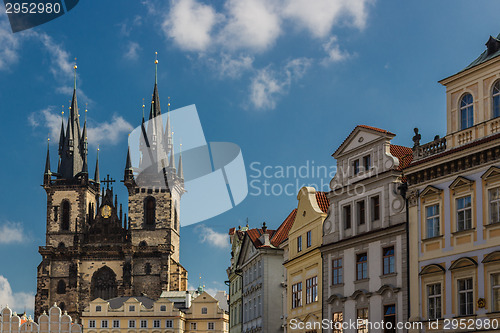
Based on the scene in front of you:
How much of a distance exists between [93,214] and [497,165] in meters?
102

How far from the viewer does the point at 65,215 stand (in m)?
126

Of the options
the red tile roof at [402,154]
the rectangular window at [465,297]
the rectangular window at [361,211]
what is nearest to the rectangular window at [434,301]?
the rectangular window at [465,297]

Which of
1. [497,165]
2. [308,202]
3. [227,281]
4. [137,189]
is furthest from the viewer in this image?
[137,189]

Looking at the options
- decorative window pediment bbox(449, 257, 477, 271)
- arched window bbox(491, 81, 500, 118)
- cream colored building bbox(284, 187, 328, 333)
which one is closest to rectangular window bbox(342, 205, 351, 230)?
cream colored building bbox(284, 187, 328, 333)

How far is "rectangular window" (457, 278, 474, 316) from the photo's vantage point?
31719mm

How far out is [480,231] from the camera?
31.8m

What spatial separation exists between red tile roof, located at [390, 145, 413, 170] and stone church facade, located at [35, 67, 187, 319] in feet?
270

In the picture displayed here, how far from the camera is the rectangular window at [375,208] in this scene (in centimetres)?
3841

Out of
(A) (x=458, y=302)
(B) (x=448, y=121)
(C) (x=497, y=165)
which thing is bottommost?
(A) (x=458, y=302)

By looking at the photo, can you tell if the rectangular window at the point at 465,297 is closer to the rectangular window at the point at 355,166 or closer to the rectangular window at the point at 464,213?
the rectangular window at the point at 464,213

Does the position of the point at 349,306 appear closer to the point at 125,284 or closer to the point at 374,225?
the point at 374,225

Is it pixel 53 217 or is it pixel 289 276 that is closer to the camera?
pixel 289 276

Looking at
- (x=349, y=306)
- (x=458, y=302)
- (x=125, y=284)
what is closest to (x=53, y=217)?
(x=125, y=284)

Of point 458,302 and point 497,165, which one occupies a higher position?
point 497,165
